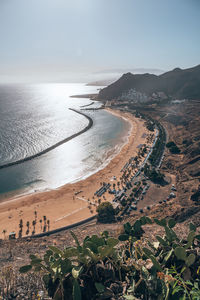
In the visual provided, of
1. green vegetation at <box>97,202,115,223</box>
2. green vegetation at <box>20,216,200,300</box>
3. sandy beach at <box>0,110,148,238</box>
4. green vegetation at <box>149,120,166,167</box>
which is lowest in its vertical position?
sandy beach at <box>0,110,148,238</box>

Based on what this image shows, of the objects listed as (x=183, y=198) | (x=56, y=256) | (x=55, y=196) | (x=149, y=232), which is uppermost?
(x=56, y=256)

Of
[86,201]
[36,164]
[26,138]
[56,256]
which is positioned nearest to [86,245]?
[56,256]

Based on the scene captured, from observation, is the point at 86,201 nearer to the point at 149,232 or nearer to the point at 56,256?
the point at 149,232

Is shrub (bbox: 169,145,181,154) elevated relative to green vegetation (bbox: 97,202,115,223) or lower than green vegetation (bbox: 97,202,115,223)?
elevated

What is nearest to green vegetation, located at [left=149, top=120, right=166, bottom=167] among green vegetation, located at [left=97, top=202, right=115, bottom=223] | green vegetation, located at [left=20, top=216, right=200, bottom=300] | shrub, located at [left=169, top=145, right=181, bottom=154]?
shrub, located at [left=169, top=145, right=181, bottom=154]

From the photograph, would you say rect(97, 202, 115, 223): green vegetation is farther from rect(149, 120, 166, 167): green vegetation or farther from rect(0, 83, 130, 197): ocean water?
rect(149, 120, 166, 167): green vegetation

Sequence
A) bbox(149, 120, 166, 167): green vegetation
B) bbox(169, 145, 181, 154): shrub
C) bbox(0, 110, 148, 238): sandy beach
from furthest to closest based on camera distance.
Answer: bbox(169, 145, 181, 154): shrub < bbox(149, 120, 166, 167): green vegetation < bbox(0, 110, 148, 238): sandy beach

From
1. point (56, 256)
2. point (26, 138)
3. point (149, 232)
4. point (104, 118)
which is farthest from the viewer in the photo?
point (104, 118)
